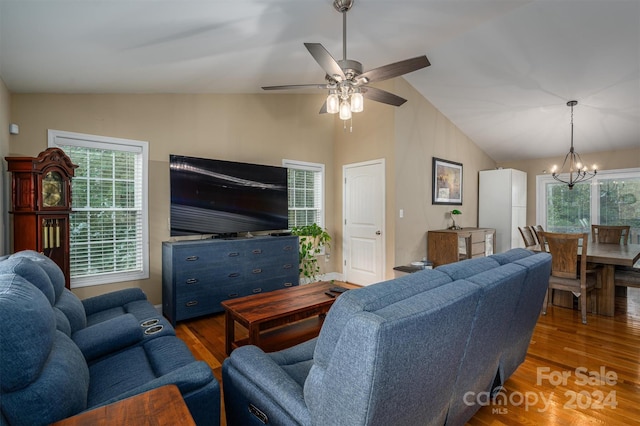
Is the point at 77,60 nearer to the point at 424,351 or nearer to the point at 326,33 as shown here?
the point at 326,33

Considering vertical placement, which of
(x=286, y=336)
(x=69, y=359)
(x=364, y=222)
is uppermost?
(x=364, y=222)

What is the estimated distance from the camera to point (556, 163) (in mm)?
5938

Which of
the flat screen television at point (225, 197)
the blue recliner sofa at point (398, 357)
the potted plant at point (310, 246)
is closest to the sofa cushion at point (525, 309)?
the blue recliner sofa at point (398, 357)

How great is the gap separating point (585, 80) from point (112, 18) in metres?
5.02

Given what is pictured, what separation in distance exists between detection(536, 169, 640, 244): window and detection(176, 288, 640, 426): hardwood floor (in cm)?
266

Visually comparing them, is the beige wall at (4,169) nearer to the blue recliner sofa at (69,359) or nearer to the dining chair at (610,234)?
the blue recliner sofa at (69,359)

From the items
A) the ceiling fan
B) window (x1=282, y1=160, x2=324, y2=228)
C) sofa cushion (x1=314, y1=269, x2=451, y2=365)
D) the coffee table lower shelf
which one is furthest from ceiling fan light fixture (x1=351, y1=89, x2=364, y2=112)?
window (x1=282, y1=160, x2=324, y2=228)

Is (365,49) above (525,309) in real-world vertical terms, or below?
above

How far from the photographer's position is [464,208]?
5.68 m

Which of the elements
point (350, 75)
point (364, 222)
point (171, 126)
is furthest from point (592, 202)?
point (171, 126)

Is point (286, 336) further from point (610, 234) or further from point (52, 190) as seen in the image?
point (610, 234)

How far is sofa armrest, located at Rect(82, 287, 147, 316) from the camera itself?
7.75ft

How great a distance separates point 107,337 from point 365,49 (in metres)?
3.48

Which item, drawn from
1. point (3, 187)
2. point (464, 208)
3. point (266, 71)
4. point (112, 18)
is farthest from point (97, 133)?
point (464, 208)
